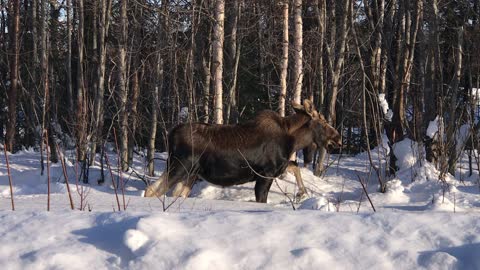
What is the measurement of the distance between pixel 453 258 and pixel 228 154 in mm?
5460

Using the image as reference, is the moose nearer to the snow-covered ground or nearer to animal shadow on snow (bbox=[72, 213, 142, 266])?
the snow-covered ground

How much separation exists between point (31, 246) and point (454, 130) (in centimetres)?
816

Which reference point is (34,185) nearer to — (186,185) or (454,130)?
(186,185)

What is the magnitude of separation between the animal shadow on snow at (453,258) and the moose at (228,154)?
486 centimetres

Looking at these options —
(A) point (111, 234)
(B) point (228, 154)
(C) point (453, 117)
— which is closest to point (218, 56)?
(B) point (228, 154)

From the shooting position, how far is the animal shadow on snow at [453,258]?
3375 mm

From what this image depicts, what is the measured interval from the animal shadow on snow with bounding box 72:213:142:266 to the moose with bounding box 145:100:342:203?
424 centimetres

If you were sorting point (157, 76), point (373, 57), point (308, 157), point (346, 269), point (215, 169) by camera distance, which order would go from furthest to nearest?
point (373, 57), point (157, 76), point (308, 157), point (215, 169), point (346, 269)

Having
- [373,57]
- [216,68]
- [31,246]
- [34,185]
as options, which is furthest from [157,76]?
[31,246]

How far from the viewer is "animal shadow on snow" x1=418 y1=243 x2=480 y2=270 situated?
3.38 metres

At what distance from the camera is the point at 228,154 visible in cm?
868

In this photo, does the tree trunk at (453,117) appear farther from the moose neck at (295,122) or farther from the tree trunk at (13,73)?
the tree trunk at (13,73)

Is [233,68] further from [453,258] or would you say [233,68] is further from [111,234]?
[453,258]

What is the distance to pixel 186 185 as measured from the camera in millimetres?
8664
